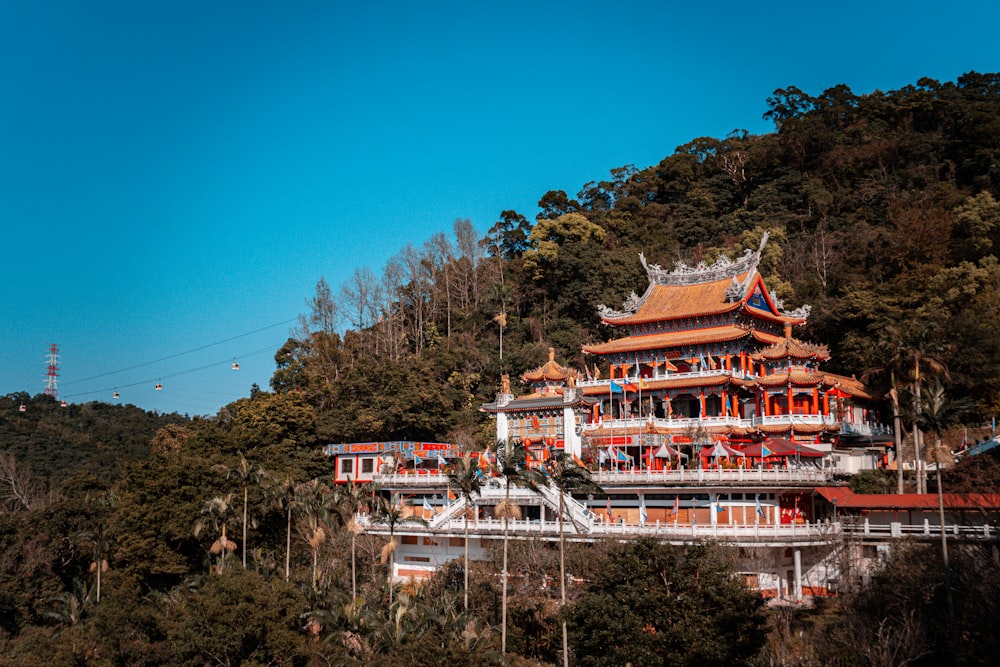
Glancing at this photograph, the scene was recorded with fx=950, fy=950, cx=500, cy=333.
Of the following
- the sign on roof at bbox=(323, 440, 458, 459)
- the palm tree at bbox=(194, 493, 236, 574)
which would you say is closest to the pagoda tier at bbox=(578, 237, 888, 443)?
the sign on roof at bbox=(323, 440, 458, 459)

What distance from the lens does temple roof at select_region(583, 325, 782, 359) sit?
4794 cm

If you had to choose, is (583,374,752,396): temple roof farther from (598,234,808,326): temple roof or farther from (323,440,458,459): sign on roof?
(323,440,458,459): sign on roof

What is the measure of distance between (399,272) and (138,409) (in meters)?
42.4

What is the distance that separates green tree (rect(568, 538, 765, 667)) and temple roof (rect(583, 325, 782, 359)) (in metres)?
23.2

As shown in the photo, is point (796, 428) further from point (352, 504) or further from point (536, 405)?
point (352, 504)

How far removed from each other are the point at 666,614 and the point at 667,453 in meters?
16.3

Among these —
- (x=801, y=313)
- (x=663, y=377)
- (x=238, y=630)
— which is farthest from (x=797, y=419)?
(x=238, y=630)

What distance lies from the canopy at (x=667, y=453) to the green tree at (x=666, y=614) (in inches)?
571

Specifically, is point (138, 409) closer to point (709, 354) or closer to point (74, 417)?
point (74, 417)

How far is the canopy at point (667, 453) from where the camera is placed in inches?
1603

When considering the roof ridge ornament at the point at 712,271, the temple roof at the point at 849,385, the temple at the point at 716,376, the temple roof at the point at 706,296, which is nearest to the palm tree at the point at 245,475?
the temple at the point at 716,376

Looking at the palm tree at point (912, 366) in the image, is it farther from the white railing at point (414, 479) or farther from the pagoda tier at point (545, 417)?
the white railing at point (414, 479)

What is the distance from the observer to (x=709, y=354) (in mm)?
49062

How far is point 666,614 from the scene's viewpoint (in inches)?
974
